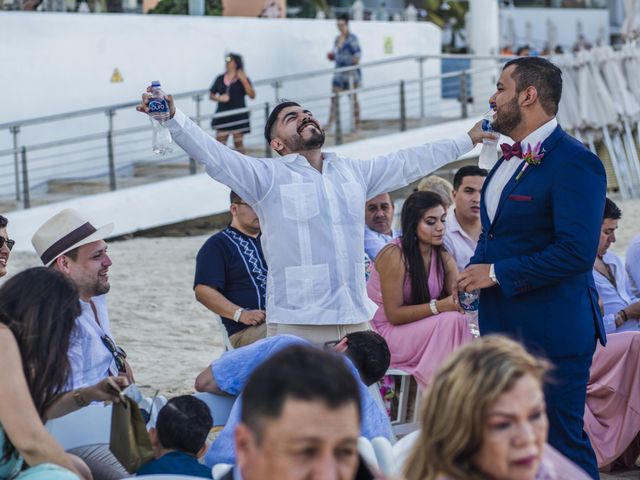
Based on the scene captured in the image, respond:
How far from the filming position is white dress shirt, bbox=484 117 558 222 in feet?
15.3

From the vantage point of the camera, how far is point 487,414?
2.70 meters

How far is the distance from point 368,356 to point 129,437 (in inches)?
46.1

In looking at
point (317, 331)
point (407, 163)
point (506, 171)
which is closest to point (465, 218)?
point (407, 163)

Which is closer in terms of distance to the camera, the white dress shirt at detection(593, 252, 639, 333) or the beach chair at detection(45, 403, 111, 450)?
the beach chair at detection(45, 403, 111, 450)

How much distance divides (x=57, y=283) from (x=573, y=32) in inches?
1411

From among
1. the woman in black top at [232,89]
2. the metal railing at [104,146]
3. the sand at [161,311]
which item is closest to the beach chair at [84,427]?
the sand at [161,311]

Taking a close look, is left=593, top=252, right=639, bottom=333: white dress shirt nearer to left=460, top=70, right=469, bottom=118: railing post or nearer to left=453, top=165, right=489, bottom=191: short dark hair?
left=453, top=165, right=489, bottom=191: short dark hair

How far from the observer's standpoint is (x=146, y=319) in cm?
1030

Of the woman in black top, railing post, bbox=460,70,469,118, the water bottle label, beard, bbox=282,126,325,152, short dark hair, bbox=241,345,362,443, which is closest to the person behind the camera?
short dark hair, bbox=241,345,362,443

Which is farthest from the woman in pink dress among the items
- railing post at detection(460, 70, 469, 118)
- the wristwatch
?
railing post at detection(460, 70, 469, 118)

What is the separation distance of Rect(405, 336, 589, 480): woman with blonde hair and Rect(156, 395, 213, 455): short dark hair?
5.22ft

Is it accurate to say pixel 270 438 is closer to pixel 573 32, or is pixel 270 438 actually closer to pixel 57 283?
pixel 57 283

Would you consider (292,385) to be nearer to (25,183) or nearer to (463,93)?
(25,183)

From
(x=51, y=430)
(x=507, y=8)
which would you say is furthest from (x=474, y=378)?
(x=507, y=8)
